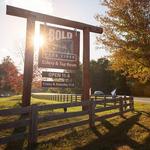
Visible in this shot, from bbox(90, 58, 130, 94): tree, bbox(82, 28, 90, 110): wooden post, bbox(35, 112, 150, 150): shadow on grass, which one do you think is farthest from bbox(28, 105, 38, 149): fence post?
bbox(90, 58, 130, 94): tree

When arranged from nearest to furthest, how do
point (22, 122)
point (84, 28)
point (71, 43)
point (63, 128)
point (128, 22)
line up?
point (22, 122)
point (63, 128)
point (71, 43)
point (84, 28)
point (128, 22)

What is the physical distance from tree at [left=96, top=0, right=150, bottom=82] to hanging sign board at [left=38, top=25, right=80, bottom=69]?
4.82m

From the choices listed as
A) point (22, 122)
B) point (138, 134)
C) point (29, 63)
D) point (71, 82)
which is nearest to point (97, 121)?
point (71, 82)

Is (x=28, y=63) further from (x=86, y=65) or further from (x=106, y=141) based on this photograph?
(x=106, y=141)

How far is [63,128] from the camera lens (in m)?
10.9

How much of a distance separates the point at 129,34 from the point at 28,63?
7734 millimetres

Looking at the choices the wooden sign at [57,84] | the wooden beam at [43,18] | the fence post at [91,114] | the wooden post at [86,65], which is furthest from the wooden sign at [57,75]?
the wooden beam at [43,18]

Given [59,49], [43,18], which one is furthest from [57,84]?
[43,18]

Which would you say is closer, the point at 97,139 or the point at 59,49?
the point at 97,139

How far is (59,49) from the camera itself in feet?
45.8

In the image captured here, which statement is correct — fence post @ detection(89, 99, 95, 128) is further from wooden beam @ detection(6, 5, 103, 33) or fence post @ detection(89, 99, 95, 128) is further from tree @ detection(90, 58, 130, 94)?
tree @ detection(90, 58, 130, 94)

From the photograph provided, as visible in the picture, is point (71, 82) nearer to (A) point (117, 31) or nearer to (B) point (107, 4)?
(A) point (117, 31)

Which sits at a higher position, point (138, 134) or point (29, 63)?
point (29, 63)

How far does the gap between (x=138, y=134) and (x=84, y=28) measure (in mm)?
7064
